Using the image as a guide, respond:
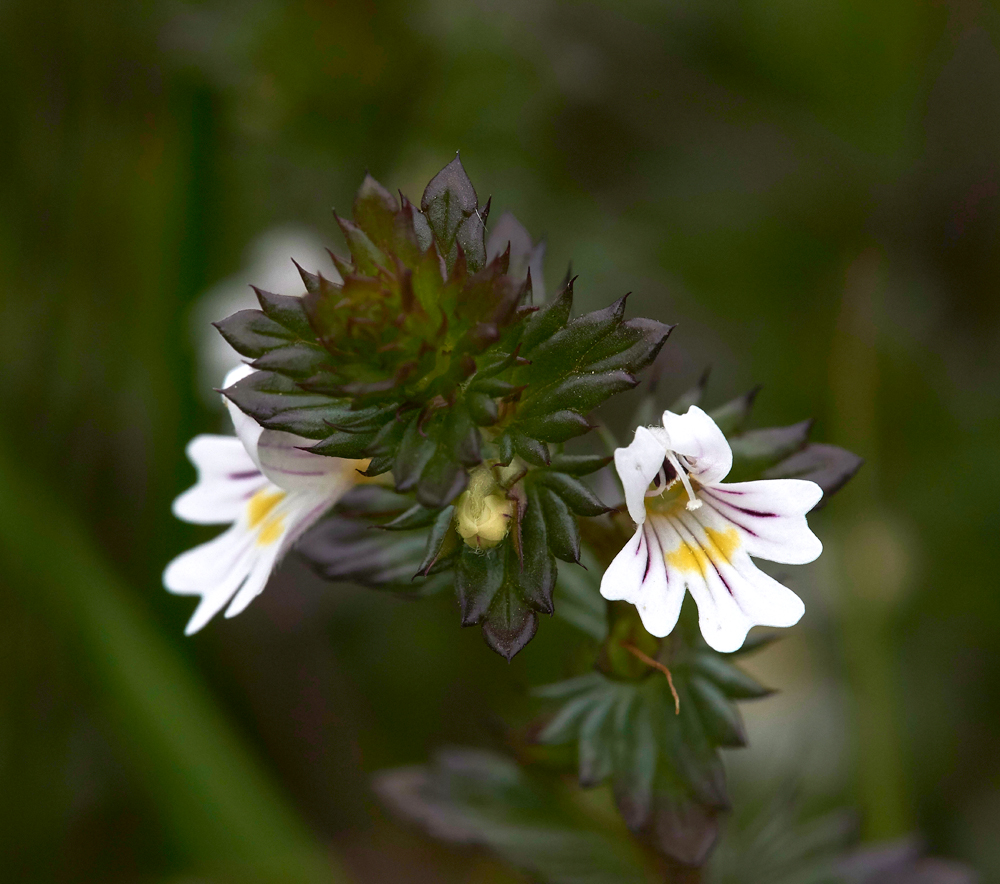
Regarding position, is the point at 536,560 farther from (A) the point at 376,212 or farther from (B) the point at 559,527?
(A) the point at 376,212

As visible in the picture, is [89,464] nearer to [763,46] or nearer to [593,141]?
[593,141]

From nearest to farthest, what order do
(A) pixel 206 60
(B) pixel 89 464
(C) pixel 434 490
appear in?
(C) pixel 434 490, (B) pixel 89 464, (A) pixel 206 60

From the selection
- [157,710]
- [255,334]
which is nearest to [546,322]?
[255,334]

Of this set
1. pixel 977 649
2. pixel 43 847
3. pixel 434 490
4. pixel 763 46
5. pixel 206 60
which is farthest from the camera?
pixel 763 46

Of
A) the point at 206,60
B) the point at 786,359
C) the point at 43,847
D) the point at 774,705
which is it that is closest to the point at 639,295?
the point at 786,359

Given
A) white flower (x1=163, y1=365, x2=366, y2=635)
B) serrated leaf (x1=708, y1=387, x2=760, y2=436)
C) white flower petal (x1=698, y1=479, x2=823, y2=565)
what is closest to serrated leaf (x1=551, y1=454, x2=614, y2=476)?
white flower petal (x1=698, y1=479, x2=823, y2=565)

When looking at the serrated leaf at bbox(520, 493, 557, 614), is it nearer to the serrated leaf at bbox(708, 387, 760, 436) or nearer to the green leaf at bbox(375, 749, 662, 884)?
the serrated leaf at bbox(708, 387, 760, 436)

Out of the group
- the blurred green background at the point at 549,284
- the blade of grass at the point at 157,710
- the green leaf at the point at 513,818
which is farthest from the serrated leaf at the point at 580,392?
the blade of grass at the point at 157,710
